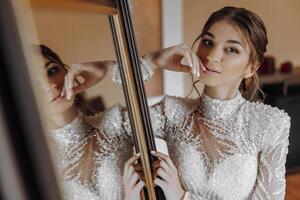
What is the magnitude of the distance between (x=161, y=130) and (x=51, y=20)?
1.29 ft

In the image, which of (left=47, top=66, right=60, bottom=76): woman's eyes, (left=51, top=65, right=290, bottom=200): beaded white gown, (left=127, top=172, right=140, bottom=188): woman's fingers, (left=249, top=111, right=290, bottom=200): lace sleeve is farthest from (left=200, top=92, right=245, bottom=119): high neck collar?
(left=47, top=66, right=60, bottom=76): woman's eyes

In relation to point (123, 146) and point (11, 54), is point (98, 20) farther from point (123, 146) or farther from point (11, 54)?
point (11, 54)

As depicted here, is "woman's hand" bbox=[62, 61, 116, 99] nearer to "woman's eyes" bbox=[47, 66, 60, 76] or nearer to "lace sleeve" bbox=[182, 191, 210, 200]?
"woman's eyes" bbox=[47, 66, 60, 76]

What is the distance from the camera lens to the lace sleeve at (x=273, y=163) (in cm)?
79

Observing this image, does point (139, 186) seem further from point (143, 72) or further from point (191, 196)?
point (143, 72)

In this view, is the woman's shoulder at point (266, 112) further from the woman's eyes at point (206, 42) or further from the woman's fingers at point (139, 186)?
the woman's fingers at point (139, 186)

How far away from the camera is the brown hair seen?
2.43ft

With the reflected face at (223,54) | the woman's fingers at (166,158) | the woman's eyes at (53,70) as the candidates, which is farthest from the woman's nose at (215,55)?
the woman's eyes at (53,70)

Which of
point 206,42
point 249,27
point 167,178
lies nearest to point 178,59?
point 206,42

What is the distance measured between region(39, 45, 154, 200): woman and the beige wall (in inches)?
6.5

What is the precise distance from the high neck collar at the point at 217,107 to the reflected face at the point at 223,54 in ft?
0.13

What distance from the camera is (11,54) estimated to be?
0.66 feet

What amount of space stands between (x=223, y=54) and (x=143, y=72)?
0.19 metres

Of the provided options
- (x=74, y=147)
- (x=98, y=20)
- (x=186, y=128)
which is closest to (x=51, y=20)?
(x=98, y=20)
